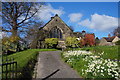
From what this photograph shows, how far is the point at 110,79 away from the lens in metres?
4.64

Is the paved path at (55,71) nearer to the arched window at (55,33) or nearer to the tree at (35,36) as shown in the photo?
the tree at (35,36)

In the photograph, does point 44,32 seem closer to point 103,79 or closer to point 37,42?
point 37,42

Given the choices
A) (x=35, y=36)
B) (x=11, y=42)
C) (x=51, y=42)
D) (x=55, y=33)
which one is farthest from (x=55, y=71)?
(x=55, y=33)

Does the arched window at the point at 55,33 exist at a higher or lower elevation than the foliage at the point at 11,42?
higher

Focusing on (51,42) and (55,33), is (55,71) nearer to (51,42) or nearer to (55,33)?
(51,42)

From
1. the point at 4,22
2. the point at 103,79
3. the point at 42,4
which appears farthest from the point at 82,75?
the point at 42,4

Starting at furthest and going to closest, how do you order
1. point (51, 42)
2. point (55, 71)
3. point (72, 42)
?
point (72, 42) < point (51, 42) < point (55, 71)

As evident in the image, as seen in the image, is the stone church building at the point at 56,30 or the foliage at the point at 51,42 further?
the stone church building at the point at 56,30

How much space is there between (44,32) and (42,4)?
23.7 ft

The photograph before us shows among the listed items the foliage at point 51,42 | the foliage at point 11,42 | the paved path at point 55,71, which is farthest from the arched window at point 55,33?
the paved path at point 55,71

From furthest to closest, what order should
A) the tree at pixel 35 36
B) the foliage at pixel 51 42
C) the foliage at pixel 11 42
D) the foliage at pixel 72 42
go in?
the foliage at pixel 72 42
the foliage at pixel 51 42
the tree at pixel 35 36
the foliage at pixel 11 42

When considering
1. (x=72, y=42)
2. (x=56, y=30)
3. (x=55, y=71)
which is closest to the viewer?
(x=55, y=71)

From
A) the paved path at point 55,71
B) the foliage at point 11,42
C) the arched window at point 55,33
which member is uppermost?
the arched window at point 55,33

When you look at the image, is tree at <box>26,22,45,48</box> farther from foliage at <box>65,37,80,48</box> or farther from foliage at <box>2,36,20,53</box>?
foliage at <box>65,37,80,48</box>
